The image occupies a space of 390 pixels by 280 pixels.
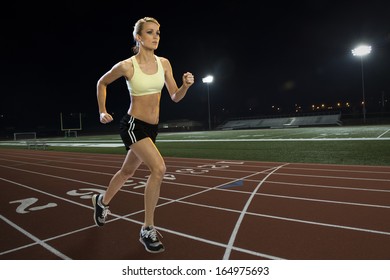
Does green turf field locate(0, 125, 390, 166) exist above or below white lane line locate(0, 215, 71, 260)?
above

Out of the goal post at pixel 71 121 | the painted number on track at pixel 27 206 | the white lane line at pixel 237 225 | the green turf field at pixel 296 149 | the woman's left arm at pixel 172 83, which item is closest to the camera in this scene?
Answer: the white lane line at pixel 237 225

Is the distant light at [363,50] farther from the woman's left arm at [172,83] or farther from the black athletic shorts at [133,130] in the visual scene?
the black athletic shorts at [133,130]

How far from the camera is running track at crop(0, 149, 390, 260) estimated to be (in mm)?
2814

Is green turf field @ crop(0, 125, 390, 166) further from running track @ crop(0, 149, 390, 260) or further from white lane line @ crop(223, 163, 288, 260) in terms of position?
white lane line @ crop(223, 163, 288, 260)

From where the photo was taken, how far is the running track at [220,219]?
281 centimetres

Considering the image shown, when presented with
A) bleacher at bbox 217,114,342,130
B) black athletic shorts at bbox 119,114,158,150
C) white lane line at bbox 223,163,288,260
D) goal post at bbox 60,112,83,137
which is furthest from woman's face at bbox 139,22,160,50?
bleacher at bbox 217,114,342,130

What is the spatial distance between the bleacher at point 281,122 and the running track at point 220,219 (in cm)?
4654

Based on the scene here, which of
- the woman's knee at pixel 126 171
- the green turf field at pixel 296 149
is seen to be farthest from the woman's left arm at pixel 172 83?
the green turf field at pixel 296 149

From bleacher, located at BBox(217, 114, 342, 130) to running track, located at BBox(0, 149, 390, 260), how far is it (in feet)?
153

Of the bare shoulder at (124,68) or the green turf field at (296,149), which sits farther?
the green turf field at (296,149)

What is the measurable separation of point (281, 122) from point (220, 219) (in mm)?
53881

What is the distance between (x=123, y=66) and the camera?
2.96m

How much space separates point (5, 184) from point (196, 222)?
19.6 feet

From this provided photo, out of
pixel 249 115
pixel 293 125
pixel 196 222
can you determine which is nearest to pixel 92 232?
pixel 196 222
